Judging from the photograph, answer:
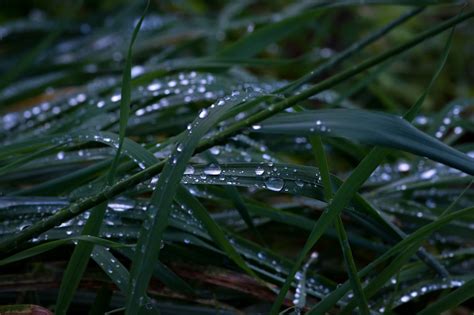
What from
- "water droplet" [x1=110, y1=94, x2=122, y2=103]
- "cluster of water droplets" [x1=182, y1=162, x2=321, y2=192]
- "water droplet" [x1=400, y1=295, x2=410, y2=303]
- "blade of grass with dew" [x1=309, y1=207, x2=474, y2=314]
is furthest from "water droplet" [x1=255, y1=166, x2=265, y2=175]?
"water droplet" [x1=110, y1=94, x2=122, y2=103]

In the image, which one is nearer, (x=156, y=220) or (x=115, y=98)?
(x=156, y=220)

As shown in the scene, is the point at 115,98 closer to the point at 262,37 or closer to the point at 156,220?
the point at 262,37

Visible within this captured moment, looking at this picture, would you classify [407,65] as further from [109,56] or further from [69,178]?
[69,178]

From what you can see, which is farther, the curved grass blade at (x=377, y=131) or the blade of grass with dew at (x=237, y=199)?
the blade of grass with dew at (x=237, y=199)

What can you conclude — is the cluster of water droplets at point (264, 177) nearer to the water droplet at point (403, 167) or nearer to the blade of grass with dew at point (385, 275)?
the blade of grass with dew at point (385, 275)

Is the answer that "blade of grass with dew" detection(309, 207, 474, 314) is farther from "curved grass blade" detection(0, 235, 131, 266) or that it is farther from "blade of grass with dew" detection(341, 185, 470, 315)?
"curved grass blade" detection(0, 235, 131, 266)

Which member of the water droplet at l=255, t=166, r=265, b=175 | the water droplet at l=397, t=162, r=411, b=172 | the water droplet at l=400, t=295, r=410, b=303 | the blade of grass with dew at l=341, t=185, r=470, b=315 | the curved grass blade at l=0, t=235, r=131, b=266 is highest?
the water droplet at l=397, t=162, r=411, b=172

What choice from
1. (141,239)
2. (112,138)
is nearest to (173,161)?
(141,239)

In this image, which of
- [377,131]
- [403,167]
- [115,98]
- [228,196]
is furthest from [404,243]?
[115,98]

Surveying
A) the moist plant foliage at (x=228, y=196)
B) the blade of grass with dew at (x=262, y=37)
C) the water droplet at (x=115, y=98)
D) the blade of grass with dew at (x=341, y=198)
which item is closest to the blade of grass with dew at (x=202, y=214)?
the moist plant foliage at (x=228, y=196)
